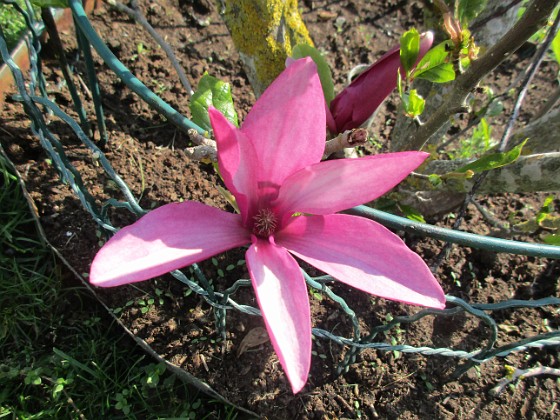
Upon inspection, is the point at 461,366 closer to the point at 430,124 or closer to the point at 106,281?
the point at 430,124

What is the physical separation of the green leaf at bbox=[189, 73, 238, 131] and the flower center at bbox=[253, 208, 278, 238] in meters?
0.36

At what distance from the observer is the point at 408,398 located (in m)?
1.46

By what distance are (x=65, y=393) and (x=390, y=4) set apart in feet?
7.53

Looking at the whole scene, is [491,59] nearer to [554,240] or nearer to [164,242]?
[554,240]

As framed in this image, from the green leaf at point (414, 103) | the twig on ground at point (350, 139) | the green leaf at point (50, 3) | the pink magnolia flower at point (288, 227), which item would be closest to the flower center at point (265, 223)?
the pink magnolia flower at point (288, 227)

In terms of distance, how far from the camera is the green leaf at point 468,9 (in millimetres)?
1037

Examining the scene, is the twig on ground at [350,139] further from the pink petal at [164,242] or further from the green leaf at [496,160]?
the green leaf at [496,160]

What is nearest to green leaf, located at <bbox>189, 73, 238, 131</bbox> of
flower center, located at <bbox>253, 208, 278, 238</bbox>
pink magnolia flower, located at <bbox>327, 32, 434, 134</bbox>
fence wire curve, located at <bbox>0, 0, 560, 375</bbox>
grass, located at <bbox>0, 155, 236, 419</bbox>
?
fence wire curve, located at <bbox>0, 0, 560, 375</bbox>

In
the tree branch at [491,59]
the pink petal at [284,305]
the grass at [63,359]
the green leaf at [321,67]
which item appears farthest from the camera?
the grass at [63,359]

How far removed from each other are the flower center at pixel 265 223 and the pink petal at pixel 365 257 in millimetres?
30

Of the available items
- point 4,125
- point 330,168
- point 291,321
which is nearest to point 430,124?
point 330,168

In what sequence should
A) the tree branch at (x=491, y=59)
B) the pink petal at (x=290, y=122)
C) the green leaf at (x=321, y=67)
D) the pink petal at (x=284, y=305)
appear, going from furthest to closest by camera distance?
1. the green leaf at (x=321, y=67)
2. the tree branch at (x=491, y=59)
3. the pink petal at (x=290, y=122)
4. the pink petal at (x=284, y=305)

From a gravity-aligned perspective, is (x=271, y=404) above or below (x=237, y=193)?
below

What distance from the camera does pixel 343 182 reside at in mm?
747
